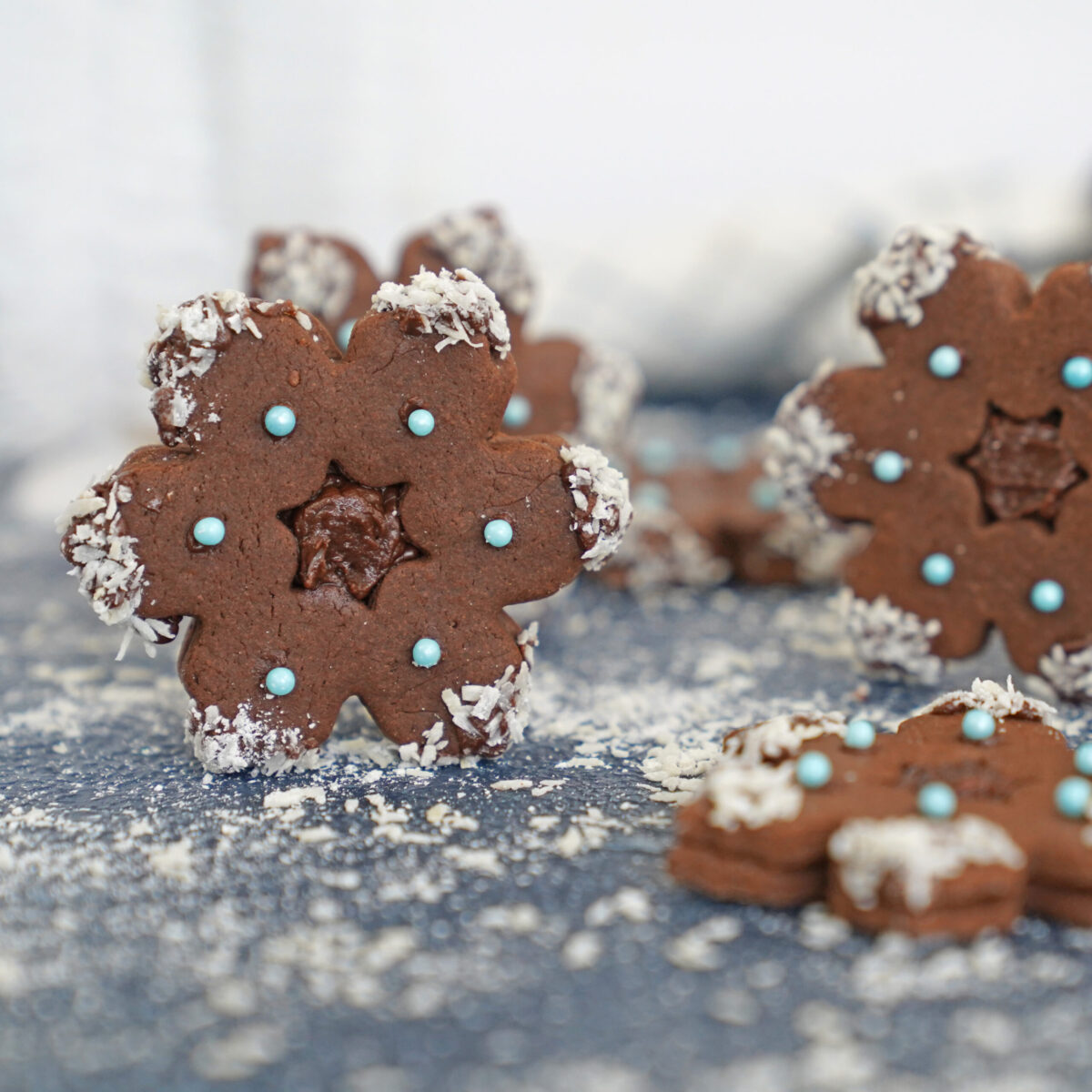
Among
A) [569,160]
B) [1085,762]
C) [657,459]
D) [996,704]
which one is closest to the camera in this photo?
[1085,762]

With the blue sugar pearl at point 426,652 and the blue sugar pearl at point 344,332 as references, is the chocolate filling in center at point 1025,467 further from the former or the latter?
the blue sugar pearl at point 344,332

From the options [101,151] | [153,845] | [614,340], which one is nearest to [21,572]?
[101,151]

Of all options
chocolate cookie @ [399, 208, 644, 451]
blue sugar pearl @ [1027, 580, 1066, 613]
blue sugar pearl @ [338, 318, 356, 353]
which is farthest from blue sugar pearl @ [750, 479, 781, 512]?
blue sugar pearl @ [338, 318, 356, 353]

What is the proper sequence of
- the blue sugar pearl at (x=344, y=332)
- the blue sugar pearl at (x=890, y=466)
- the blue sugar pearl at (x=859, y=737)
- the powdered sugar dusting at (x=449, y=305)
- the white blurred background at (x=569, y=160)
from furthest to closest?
1. the white blurred background at (x=569, y=160)
2. the blue sugar pearl at (x=344, y=332)
3. the blue sugar pearl at (x=890, y=466)
4. the powdered sugar dusting at (x=449, y=305)
5. the blue sugar pearl at (x=859, y=737)

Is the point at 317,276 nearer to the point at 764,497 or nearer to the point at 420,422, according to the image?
the point at 420,422

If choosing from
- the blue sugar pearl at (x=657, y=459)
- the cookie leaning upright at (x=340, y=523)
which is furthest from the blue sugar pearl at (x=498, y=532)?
the blue sugar pearl at (x=657, y=459)

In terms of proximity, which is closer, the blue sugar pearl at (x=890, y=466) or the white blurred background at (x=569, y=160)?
the blue sugar pearl at (x=890, y=466)

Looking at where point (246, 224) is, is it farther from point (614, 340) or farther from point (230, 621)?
point (230, 621)

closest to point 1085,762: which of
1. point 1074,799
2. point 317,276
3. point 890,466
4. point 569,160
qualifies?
point 1074,799
